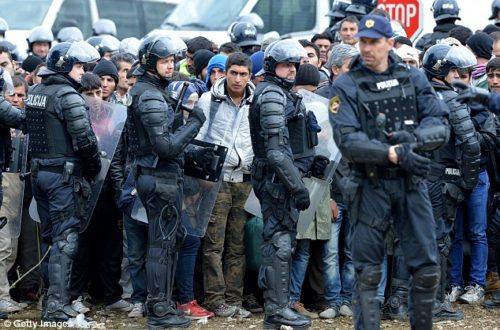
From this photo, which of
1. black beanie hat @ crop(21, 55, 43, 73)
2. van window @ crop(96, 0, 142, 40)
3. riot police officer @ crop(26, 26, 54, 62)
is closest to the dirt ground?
black beanie hat @ crop(21, 55, 43, 73)

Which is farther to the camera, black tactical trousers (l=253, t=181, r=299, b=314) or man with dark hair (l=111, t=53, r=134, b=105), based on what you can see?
man with dark hair (l=111, t=53, r=134, b=105)

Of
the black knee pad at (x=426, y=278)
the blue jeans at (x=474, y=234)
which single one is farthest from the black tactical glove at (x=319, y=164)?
the black knee pad at (x=426, y=278)

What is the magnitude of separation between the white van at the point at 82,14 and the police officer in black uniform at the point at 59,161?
7.66m

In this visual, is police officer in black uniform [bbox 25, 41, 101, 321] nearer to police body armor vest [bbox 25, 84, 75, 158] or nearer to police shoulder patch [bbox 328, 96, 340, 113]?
police body armor vest [bbox 25, 84, 75, 158]

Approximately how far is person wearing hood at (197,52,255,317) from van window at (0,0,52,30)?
8.55 metres

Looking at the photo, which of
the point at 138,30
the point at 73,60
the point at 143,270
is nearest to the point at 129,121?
the point at 73,60

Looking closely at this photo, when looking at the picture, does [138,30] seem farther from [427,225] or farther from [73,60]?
[427,225]

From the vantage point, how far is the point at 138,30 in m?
20.1

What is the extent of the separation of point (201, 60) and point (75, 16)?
7.82 metres

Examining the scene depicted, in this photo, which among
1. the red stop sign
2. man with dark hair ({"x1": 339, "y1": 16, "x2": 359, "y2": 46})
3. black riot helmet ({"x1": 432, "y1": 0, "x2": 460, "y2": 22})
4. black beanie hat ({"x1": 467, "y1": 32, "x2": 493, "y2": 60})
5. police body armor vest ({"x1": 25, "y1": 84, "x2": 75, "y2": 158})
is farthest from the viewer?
black riot helmet ({"x1": 432, "y1": 0, "x2": 460, "y2": 22})

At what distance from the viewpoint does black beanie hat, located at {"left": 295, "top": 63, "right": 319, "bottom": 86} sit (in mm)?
10398

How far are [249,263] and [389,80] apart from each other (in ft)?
9.48

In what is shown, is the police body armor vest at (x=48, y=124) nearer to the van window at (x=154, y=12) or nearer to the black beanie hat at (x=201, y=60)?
the black beanie hat at (x=201, y=60)

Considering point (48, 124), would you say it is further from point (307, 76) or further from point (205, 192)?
point (307, 76)
